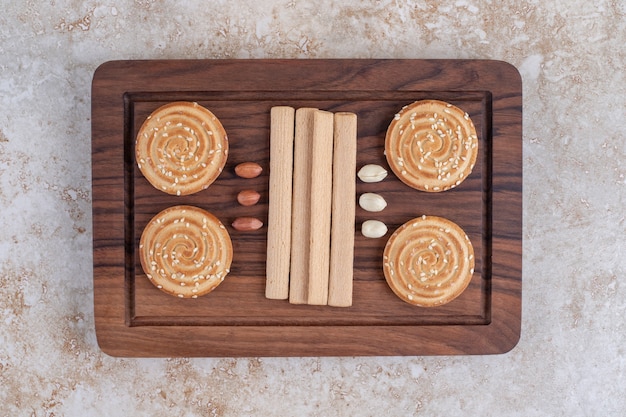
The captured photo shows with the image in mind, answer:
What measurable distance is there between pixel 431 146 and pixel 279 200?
1.41 ft

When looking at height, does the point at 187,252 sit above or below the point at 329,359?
above

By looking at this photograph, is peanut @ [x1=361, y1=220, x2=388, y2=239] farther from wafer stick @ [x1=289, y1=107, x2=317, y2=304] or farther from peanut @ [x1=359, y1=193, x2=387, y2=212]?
wafer stick @ [x1=289, y1=107, x2=317, y2=304]

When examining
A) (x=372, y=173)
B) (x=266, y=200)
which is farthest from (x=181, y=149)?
(x=372, y=173)

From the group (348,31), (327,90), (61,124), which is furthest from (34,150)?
(348,31)

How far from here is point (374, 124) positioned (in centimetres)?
142

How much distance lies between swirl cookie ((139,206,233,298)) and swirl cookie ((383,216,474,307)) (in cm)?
45

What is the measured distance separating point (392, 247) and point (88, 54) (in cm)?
103

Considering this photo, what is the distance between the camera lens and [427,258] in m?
1.39

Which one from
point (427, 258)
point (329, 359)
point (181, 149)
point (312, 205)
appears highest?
point (181, 149)

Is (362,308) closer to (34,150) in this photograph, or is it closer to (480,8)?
(480,8)

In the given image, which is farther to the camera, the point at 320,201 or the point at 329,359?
the point at 329,359

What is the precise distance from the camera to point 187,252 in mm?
1394

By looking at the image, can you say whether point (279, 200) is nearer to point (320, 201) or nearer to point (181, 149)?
point (320, 201)

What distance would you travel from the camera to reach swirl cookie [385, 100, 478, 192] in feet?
4.56
